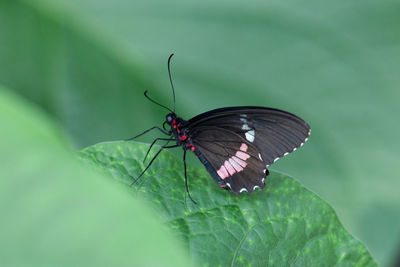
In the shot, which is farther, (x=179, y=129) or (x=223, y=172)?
(x=179, y=129)

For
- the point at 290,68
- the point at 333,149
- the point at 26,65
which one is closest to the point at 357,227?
the point at 333,149

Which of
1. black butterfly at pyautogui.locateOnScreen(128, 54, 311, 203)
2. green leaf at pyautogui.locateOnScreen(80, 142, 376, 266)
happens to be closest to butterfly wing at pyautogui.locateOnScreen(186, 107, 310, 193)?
black butterfly at pyautogui.locateOnScreen(128, 54, 311, 203)

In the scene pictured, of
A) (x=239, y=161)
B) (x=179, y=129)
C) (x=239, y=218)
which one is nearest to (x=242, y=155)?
(x=239, y=161)

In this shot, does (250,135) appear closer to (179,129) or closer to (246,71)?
(179,129)

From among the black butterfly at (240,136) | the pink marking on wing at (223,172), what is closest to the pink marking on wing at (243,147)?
the black butterfly at (240,136)

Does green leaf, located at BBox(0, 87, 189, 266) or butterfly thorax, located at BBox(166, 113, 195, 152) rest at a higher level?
butterfly thorax, located at BBox(166, 113, 195, 152)

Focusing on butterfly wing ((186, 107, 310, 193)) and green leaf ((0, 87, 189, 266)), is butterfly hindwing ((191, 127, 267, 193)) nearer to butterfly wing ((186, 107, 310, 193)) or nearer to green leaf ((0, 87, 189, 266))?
butterfly wing ((186, 107, 310, 193))

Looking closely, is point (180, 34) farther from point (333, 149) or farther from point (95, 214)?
point (95, 214)
